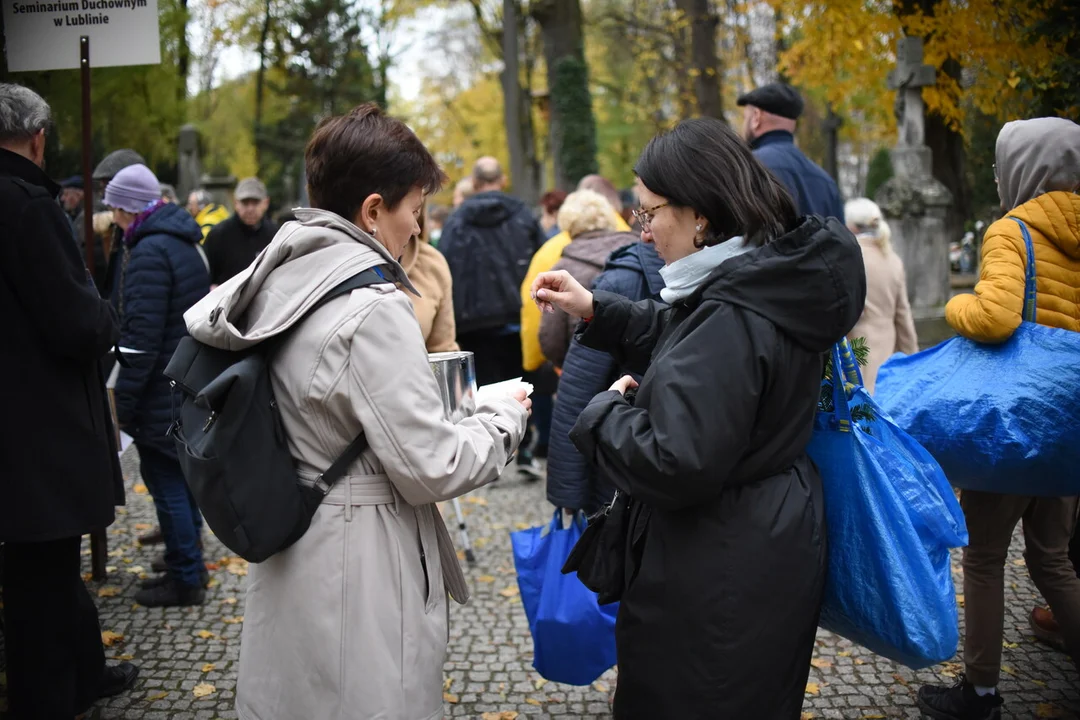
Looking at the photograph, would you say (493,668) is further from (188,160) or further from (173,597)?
(188,160)

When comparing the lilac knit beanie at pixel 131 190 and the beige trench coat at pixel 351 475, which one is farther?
the lilac knit beanie at pixel 131 190

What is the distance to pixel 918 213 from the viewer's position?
10.0 meters

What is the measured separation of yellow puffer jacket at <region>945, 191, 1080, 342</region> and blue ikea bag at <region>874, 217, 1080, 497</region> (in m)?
0.04

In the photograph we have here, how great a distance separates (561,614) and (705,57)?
50.3 feet

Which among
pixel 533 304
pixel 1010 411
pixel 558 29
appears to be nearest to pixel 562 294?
pixel 1010 411

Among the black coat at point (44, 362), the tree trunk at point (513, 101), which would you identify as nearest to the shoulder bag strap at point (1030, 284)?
the black coat at point (44, 362)

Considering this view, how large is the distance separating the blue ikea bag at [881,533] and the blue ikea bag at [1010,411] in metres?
0.70

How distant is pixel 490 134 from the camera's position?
121 feet

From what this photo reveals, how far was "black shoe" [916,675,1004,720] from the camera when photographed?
360 cm

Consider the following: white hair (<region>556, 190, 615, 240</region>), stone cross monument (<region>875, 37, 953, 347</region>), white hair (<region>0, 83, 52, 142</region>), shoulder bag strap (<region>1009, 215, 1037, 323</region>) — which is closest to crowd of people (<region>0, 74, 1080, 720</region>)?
shoulder bag strap (<region>1009, 215, 1037, 323</region>)

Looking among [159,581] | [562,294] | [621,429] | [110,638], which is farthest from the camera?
[159,581]

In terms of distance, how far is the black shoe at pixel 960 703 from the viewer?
3596 millimetres

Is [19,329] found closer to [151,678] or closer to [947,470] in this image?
[151,678]

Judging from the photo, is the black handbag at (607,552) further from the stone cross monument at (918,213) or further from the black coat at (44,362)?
the stone cross monument at (918,213)
